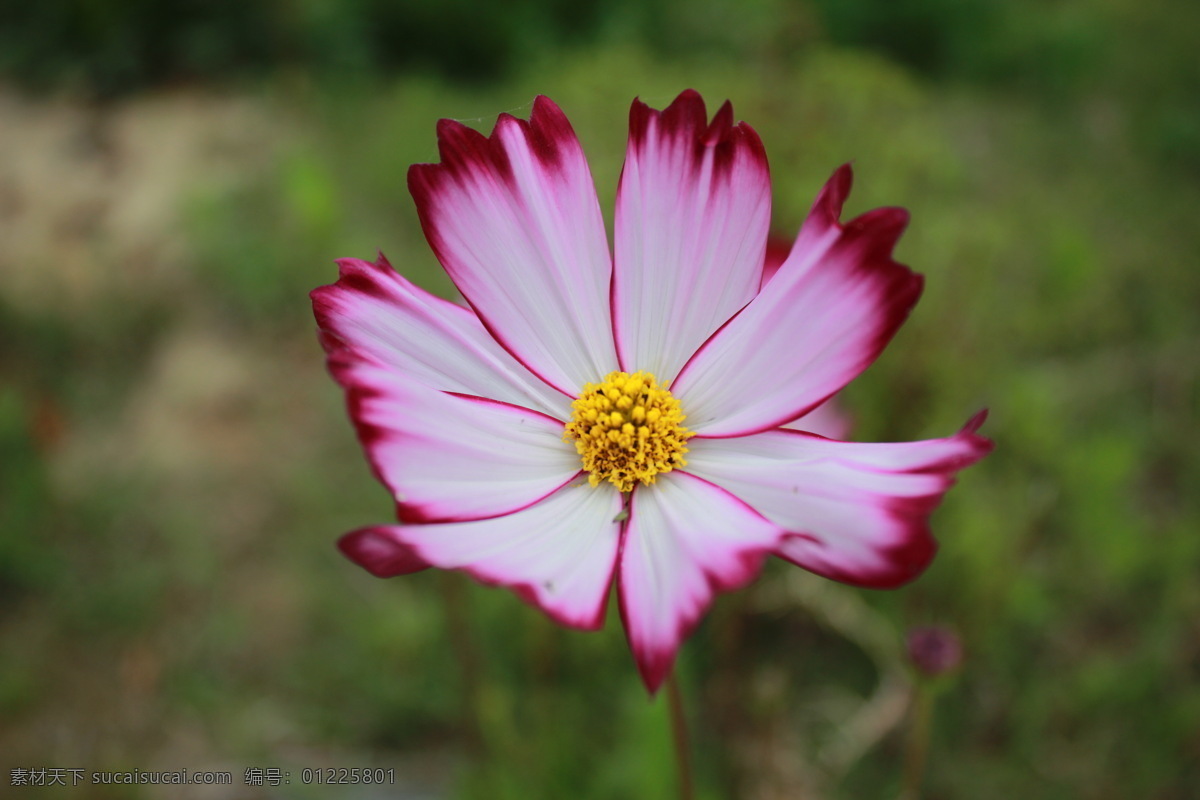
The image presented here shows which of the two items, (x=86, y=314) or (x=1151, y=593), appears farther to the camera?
(x=86, y=314)

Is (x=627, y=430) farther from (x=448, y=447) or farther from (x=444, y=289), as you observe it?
(x=444, y=289)

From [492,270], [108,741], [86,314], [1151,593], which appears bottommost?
[108,741]

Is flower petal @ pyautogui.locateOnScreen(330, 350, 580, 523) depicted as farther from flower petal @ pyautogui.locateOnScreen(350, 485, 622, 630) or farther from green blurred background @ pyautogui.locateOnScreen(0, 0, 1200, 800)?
green blurred background @ pyautogui.locateOnScreen(0, 0, 1200, 800)

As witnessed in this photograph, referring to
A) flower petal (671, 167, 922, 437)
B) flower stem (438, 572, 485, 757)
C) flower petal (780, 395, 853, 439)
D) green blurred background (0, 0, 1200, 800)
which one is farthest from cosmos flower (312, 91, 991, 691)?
flower petal (780, 395, 853, 439)

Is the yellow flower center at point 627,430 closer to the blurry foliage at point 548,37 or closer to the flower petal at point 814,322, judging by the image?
the flower petal at point 814,322

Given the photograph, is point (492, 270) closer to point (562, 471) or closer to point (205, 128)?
point (562, 471)

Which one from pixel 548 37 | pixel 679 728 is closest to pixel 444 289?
pixel 679 728

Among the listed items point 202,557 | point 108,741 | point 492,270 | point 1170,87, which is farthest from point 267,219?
point 1170,87
